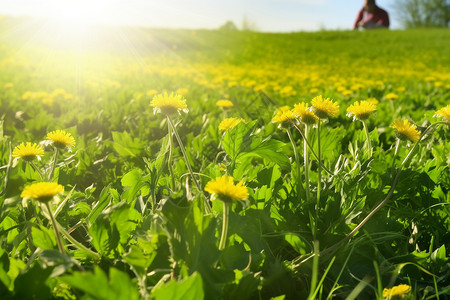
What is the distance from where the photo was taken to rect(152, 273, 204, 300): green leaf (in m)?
0.80

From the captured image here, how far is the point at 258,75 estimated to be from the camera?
351 inches

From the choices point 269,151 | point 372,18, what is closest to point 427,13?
point 372,18

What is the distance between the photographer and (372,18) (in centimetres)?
2284

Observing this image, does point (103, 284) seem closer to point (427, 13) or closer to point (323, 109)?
point (323, 109)

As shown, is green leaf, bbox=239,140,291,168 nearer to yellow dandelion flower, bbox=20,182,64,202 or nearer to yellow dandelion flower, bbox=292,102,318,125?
yellow dandelion flower, bbox=292,102,318,125

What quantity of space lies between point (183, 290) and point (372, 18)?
80.5 feet

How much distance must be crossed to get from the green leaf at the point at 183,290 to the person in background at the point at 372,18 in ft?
77.6

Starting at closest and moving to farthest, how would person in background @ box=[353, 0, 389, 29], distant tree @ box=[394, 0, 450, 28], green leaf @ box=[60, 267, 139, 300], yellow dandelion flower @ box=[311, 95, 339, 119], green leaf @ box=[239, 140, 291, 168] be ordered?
green leaf @ box=[60, 267, 139, 300]
yellow dandelion flower @ box=[311, 95, 339, 119]
green leaf @ box=[239, 140, 291, 168]
person in background @ box=[353, 0, 389, 29]
distant tree @ box=[394, 0, 450, 28]

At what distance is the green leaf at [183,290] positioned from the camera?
801 millimetres

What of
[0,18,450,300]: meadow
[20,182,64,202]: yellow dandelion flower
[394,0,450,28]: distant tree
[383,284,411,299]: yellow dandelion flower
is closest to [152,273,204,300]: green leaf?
[0,18,450,300]: meadow

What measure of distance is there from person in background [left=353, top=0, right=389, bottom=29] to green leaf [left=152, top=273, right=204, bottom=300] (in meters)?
23.6

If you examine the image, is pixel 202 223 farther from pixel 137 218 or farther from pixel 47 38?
pixel 47 38

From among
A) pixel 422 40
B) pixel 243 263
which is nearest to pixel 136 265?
pixel 243 263

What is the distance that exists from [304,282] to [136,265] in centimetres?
54
